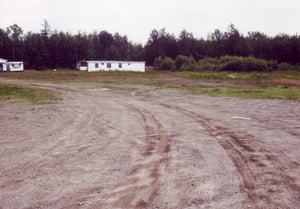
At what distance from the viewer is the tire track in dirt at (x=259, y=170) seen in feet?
18.6

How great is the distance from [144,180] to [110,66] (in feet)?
222

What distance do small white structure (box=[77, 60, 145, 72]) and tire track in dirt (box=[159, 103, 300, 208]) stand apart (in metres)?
62.5

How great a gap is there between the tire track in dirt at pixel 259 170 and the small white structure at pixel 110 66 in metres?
62.5

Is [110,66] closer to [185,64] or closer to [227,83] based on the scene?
[185,64]

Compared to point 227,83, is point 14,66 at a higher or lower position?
higher

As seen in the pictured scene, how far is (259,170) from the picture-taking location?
7168 millimetres

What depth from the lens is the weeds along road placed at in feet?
18.5

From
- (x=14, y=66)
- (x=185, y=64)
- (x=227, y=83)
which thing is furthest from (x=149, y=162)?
(x=14, y=66)

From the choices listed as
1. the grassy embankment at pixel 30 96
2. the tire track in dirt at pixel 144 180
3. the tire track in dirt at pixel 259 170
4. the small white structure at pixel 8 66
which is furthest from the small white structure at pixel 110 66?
the tire track in dirt at pixel 144 180

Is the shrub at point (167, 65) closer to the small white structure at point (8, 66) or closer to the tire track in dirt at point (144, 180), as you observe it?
the small white structure at point (8, 66)

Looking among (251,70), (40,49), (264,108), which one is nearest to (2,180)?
(264,108)

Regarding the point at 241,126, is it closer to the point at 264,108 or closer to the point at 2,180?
the point at 264,108

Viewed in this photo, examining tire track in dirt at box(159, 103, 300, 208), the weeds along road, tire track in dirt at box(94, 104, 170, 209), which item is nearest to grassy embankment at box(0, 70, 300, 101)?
the weeds along road

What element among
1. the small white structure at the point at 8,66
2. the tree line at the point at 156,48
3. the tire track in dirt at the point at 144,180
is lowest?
the tire track in dirt at the point at 144,180
